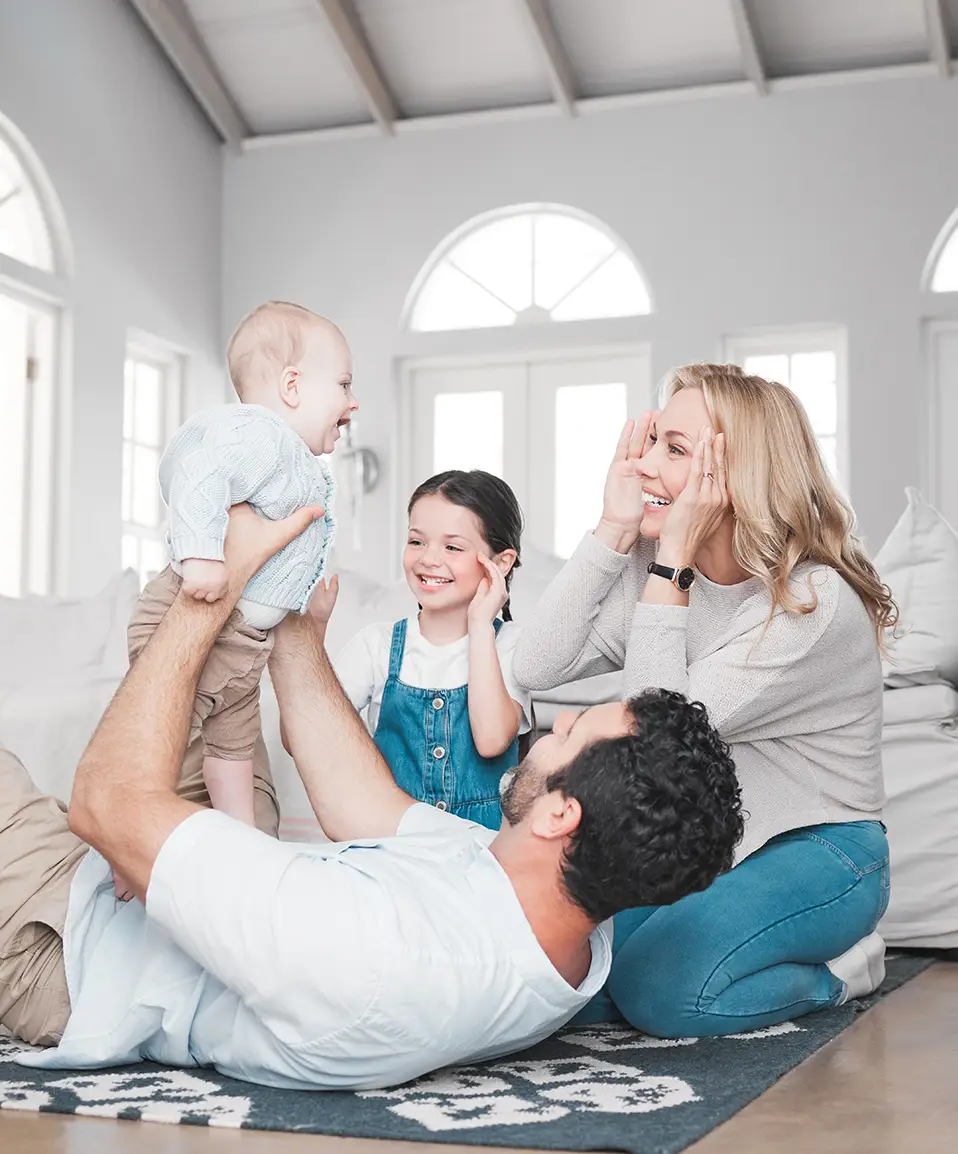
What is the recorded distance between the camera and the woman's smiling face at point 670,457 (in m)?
2.19

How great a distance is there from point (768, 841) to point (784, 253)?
17.6 ft

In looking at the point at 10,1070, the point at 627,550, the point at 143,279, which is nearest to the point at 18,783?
the point at 10,1070

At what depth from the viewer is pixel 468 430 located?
770cm

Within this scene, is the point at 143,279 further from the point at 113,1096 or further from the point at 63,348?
the point at 113,1096

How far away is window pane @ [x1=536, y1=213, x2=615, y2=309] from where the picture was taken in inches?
292

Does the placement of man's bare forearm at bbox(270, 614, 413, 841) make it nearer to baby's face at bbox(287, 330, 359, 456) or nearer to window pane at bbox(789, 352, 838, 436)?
baby's face at bbox(287, 330, 359, 456)

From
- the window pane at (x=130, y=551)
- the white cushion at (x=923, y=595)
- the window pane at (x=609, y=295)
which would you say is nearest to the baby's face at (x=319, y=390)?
the white cushion at (x=923, y=595)

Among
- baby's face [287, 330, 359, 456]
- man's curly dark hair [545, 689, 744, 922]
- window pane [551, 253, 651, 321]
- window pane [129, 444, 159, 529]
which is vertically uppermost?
window pane [551, 253, 651, 321]

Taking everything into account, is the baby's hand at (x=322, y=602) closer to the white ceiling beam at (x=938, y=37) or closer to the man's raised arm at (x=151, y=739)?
the man's raised arm at (x=151, y=739)

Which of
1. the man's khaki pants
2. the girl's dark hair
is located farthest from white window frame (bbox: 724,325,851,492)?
the man's khaki pants

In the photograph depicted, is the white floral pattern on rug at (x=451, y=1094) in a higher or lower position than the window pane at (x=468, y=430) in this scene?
lower

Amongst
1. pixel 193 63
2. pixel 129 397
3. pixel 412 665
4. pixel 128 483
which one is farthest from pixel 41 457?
pixel 412 665

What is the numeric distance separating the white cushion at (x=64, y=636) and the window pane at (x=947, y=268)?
15.7 feet

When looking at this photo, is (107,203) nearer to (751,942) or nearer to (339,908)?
(751,942)
